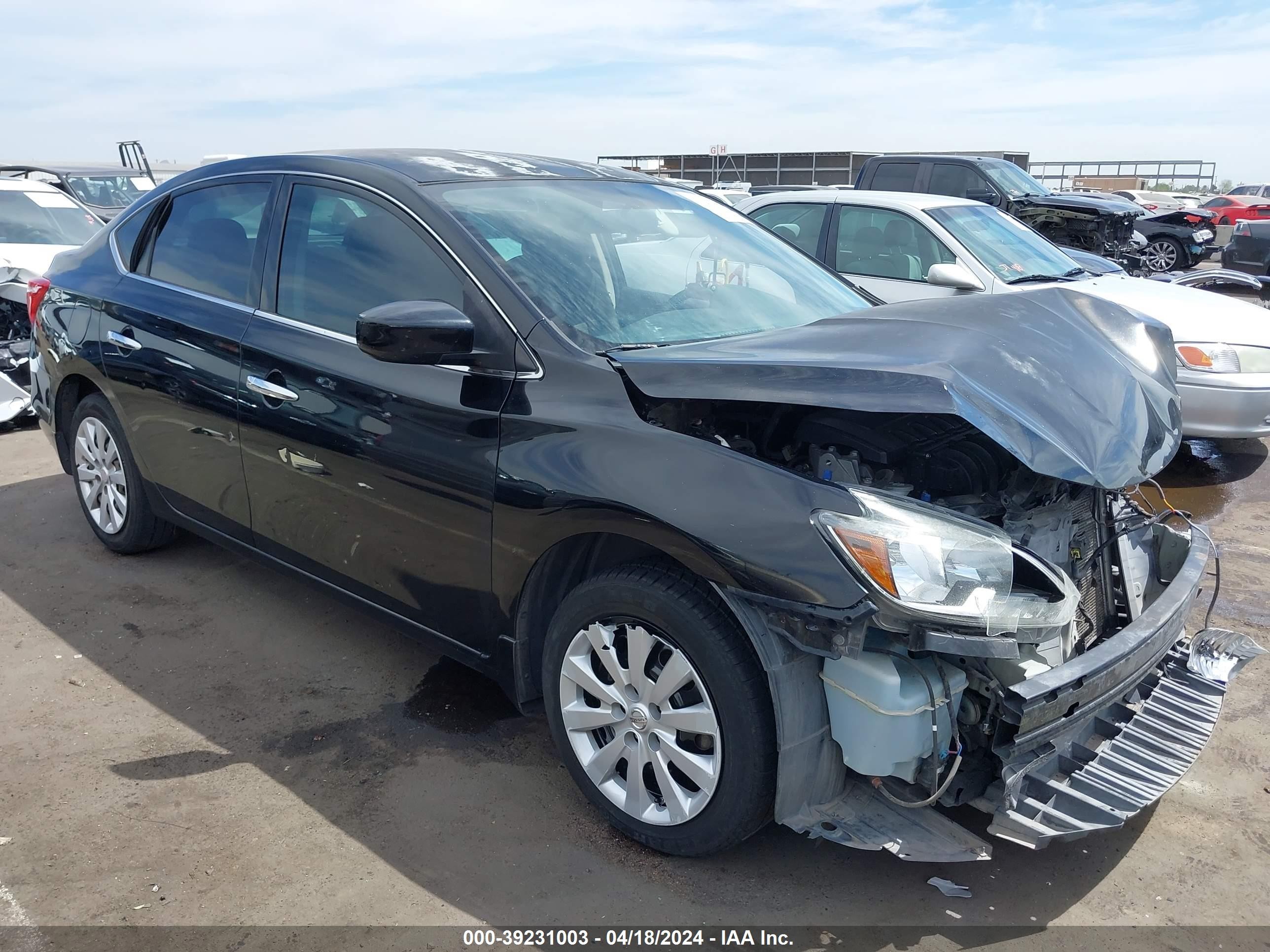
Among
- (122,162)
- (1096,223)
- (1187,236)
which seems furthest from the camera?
(122,162)

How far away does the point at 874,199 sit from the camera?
727cm

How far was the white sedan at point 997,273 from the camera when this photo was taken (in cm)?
593

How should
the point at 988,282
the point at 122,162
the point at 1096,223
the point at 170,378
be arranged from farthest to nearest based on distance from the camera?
the point at 122,162
the point at 1096,223
the point at 988,282
the point at 170,378

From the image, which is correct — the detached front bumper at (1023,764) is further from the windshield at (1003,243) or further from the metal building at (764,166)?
the metal building at (764,166)

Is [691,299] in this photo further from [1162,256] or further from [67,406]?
[1162,256]

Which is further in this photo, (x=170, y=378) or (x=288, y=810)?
(x=170, y=378)

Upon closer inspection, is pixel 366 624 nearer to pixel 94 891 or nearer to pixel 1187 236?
pixel 94 891

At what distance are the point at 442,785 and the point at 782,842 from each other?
103 centimetres

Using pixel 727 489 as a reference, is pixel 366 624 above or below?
below

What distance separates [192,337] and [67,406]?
1.47m

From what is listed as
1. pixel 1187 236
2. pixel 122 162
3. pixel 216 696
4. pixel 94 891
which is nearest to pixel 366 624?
pixel 216 696

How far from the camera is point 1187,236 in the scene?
17359mm

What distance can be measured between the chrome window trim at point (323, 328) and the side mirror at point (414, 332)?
133 millimetres

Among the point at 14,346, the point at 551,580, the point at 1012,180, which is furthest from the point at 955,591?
the point at 1012,180
